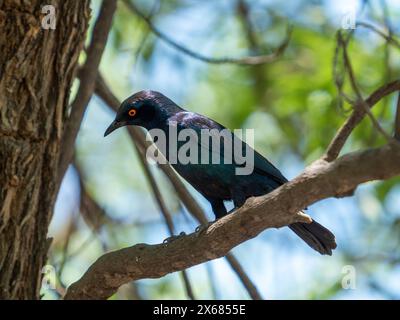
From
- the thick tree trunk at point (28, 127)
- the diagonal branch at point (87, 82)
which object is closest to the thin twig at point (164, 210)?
the diagonal branch at point (87, 82)

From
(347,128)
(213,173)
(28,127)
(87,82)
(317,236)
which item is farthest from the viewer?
(87,82)

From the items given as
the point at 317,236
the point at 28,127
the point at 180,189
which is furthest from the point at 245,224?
the point at 180,189

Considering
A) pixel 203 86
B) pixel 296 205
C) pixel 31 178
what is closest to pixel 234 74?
pixel 203 86

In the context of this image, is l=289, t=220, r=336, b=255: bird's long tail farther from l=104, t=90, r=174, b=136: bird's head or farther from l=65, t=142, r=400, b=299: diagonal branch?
l=104, t=90, r=174, b=136: bird's head

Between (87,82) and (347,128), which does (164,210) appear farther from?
(347,128)

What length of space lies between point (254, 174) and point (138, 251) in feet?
3.82

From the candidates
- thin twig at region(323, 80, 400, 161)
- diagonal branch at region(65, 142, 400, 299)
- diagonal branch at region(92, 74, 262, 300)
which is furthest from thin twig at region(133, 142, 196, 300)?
thin twig at region(323, 80, 400, 161)

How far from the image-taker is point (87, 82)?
576 centimetres

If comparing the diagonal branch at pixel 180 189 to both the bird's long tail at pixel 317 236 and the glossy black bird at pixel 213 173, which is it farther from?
the bird's long tail at pixel 317 236

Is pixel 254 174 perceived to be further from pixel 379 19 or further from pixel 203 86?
pixel 203 86

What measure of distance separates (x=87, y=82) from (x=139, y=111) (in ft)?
1.64

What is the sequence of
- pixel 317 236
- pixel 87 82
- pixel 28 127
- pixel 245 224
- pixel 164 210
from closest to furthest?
pixel 245 224, pixel 28 127, pixel 317 236, pixel 87 82, pixel 164 210

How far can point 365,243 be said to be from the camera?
920cm

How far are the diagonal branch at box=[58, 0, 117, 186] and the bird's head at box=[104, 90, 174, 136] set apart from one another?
1.06 ft
